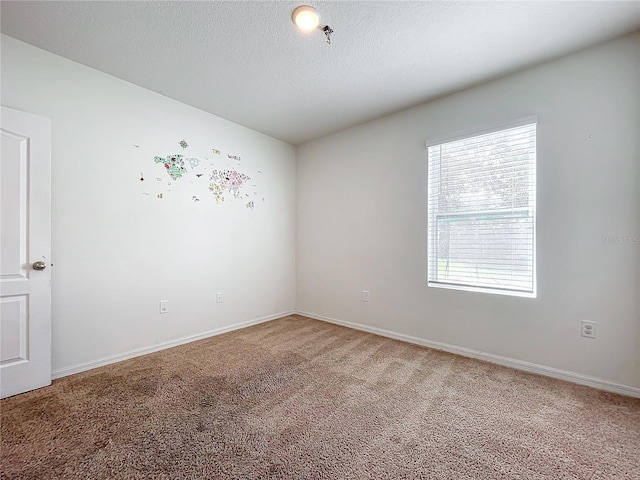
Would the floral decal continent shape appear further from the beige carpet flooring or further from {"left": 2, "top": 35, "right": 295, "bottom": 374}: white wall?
the beige carpet flooring

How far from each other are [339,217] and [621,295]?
268cm

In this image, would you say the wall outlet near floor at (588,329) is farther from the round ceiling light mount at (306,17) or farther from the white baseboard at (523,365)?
the round ceiling light mount at (306,17)

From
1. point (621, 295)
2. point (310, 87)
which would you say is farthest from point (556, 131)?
point (310, 87)

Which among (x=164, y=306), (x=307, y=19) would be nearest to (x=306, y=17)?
(x=307, y=19)

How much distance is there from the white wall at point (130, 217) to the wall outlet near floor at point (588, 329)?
3.30 meters

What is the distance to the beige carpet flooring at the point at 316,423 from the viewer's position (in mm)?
1398

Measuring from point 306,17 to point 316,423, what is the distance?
2555 mm

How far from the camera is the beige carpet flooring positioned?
1398mm

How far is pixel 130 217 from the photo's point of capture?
268 centimetres

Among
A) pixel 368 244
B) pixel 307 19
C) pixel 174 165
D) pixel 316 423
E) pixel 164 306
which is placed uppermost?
pixel 307 19

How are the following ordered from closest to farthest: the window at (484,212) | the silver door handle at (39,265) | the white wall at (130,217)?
the silver door handle at (39,265)
the white wall at (130,217)
the window at (484,212)

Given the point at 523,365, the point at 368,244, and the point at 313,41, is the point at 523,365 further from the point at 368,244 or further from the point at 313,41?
the point at 313,41

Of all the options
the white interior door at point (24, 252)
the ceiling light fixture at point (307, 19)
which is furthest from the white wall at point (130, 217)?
the ceiling light fixture at point (307, 19)

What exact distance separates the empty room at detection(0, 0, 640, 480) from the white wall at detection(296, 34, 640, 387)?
0.06 feet
